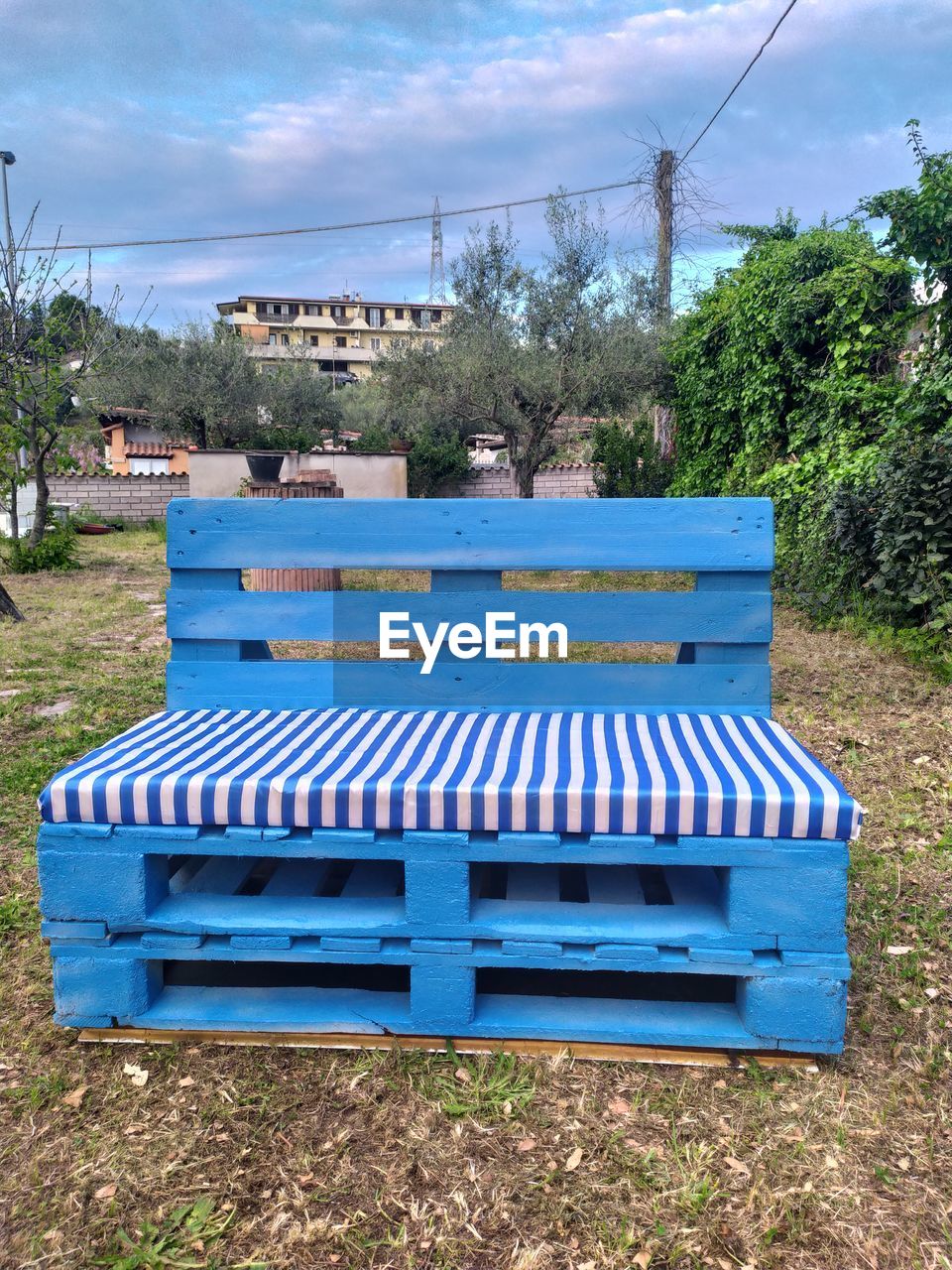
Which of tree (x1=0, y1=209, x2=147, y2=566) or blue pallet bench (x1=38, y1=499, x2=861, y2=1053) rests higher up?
tree (x1=0, y1=209, x2=147, y2=566)

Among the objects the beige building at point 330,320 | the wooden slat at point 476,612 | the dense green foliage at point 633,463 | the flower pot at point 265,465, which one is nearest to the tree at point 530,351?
the dense green foliage at point 633,463

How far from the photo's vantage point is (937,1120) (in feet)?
5.59

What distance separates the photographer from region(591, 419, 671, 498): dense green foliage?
1299cm

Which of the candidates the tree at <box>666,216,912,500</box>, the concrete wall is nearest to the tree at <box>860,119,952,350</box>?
the tree at <box>666,216,912,500</box>

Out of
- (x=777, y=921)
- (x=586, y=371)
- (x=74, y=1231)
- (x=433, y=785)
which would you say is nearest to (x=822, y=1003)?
(x=777, y=921)

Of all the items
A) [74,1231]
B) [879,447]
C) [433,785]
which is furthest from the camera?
[879,447]

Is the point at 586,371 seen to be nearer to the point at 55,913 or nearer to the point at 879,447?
the point at 879,447

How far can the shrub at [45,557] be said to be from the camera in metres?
10.8

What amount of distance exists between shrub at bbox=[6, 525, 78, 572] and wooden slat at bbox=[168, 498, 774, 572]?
31.5 feet

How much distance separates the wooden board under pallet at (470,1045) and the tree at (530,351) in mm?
12175

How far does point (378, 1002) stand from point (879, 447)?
6.10m

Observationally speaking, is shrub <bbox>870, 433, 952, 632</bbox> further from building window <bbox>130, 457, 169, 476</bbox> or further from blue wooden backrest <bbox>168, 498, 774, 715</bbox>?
building window <bbox>130, 457, 169, 476</bbox>

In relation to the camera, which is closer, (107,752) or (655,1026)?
(655,1026)

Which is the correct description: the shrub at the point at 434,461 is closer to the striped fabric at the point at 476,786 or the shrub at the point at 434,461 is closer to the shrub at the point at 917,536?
the shrub at the point at 917,536
